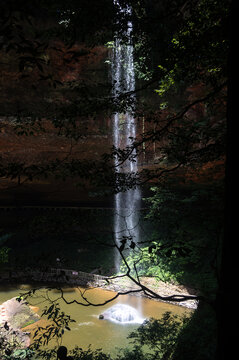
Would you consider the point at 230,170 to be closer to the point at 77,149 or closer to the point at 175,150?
the point at 175,150

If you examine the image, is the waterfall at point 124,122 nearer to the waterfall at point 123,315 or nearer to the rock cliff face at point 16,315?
the waterfall at point 123,315

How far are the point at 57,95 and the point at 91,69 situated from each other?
237 cm

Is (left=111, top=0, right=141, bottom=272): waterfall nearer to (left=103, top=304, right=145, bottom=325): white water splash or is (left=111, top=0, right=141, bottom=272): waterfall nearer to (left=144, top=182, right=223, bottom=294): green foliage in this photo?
(left=144, top=182, right=223, bottom=294): green foliage

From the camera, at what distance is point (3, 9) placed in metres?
1.63

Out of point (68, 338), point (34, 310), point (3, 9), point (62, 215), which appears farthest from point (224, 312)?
point (34, 310)

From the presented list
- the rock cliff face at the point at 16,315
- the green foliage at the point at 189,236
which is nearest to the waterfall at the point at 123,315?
the green foliage at the point at 189,236

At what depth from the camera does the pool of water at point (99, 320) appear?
8969 millimetres

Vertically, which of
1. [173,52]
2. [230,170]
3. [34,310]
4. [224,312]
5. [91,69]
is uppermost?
[91,69]

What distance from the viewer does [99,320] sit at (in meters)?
10.7

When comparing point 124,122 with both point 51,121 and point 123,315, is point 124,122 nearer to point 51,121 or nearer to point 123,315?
point 51,121

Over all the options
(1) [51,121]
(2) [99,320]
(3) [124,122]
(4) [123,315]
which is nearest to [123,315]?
(4) [123,315]

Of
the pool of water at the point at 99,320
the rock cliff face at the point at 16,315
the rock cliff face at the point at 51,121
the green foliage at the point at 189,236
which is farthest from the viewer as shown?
the rock cliff face at the point at 51,121

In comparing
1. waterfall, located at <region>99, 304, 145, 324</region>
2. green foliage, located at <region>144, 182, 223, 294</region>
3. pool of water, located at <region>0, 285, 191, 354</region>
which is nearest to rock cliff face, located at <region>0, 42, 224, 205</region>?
green foliage, located at <region>144, 182, 223, 294</region>

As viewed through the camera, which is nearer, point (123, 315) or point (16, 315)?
point (16, 315)
